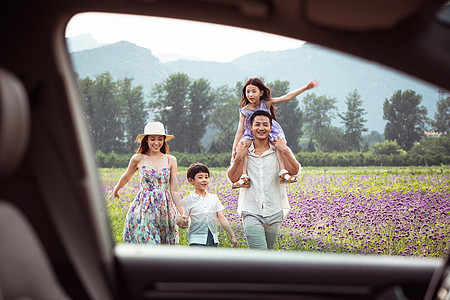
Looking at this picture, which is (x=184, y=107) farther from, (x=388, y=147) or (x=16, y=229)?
(x=16, y=229)

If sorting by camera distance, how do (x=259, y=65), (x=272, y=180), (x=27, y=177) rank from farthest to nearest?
(x=259, y=65) → (x=272, y=180) → (x=27, y=177)

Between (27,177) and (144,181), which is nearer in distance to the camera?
(27,177)

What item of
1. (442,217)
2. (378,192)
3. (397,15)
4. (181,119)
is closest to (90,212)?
(397,15)

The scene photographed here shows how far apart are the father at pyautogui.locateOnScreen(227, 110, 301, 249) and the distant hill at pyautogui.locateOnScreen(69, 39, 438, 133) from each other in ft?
18.0

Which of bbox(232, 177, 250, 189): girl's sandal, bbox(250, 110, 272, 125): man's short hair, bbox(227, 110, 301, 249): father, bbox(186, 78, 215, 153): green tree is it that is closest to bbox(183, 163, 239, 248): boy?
bbox(227, 110, 301, 249): father

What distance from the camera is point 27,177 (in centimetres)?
151

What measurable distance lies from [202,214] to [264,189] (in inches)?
26.4

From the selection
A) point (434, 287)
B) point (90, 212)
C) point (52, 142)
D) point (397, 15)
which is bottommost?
point (434, 287)

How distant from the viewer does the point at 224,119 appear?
1058 centimetres

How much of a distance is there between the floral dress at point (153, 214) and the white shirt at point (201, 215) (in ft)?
0.56

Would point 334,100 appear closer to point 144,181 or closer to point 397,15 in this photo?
point 144,181

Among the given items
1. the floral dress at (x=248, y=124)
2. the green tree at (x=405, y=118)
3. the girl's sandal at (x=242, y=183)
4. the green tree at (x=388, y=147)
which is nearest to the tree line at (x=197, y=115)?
the green tree at (x=388, y=147)

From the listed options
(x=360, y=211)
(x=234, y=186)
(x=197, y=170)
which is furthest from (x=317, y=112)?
(x=234, y=186)

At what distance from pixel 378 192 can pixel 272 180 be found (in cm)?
414
